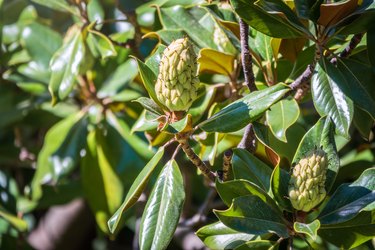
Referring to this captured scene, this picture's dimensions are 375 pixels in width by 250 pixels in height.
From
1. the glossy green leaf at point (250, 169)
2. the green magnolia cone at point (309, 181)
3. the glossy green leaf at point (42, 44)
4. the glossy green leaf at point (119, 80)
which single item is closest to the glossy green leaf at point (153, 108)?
the glossy green leaf at point (250, 169)

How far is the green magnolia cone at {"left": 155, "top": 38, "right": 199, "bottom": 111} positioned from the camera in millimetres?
1234

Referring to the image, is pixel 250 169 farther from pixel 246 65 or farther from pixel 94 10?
pixel 94 10

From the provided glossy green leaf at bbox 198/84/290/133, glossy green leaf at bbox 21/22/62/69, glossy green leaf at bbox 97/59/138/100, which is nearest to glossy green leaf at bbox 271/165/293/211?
glossy green leaf at bbox 198/84/290/133

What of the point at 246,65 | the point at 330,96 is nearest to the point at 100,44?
the point at 246,65

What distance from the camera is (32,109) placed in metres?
2.27

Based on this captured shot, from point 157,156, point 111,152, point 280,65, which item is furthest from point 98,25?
point 157,156

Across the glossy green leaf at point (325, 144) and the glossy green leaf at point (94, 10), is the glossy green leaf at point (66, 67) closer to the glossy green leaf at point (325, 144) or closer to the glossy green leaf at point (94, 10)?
the glossy green leaf at point (94, 10)

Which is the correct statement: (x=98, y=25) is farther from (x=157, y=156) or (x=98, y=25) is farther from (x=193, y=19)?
(x=157, y=156)

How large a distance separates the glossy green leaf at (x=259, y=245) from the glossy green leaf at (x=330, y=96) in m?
0.23

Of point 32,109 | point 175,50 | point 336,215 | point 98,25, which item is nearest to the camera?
point 175,50

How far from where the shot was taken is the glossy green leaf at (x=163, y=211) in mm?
1289

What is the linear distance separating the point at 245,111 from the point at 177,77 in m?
0.13

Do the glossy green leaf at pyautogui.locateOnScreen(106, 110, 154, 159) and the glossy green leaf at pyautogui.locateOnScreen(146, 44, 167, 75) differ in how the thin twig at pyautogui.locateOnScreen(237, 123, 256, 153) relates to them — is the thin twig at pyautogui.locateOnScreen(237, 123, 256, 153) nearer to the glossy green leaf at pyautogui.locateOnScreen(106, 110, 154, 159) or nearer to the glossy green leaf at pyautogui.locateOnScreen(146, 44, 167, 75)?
the glossy green leaf at pyautogui.locateOnScreen(146, 44, 167, 75)

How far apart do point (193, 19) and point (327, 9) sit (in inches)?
17.0
